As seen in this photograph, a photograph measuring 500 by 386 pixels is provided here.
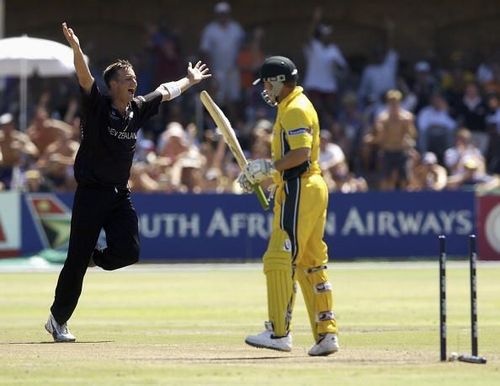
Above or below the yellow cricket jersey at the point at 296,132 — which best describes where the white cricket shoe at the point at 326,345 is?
below

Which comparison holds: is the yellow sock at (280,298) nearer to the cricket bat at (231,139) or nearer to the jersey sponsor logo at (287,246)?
the jersey sponsor logo at (287,246)

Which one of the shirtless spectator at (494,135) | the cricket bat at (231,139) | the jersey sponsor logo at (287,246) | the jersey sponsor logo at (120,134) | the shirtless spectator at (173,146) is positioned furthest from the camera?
the shirtless spectator at (494,135)

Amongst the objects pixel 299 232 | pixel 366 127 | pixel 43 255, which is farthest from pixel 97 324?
pixel 366 127

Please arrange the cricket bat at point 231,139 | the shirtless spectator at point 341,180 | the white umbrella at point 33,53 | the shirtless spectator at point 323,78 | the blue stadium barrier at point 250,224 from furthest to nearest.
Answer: the shirtless spectator at point 323,78 → the shirtless spectator at point 341,180 → the white umbrella at point 33,53 → the blue stadium barrier at point 250,224 → the cricket bat at point 231,139

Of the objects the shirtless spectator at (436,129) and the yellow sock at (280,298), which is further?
the shirtless spectator at (436,129)

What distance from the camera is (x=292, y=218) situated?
10.6 m

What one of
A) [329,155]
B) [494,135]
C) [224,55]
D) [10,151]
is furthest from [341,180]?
[10,151]

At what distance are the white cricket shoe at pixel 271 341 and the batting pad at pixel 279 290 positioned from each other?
0.04 metres

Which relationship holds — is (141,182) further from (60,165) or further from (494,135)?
(494,135)

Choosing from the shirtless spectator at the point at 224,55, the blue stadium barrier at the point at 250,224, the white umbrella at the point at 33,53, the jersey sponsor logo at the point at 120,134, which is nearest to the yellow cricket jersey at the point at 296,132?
the jersey sponsor logo at the point at 120,134

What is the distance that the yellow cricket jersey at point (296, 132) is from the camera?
10586 mm

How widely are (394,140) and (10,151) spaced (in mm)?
6631

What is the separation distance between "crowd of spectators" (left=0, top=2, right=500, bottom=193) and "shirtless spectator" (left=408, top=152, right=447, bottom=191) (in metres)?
0.02

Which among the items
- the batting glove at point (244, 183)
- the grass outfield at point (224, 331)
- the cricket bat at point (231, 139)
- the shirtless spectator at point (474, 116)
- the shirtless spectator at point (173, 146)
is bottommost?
the grass outfield at point (224, 331)
